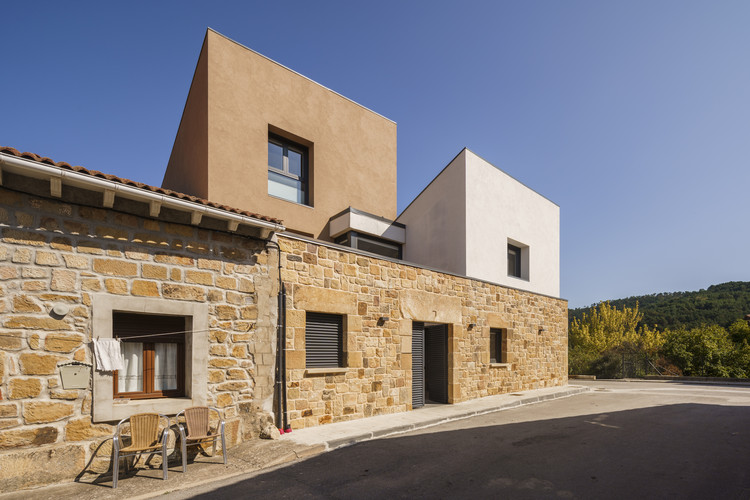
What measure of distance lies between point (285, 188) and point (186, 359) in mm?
7065

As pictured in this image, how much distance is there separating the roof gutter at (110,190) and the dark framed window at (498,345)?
9.77m

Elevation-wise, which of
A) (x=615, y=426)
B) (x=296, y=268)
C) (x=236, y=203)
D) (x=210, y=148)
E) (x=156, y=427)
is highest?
(x=210, y=148)

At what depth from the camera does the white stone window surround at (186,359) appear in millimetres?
5535

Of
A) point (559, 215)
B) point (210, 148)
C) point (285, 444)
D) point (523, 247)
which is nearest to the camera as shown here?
point (285, 444)

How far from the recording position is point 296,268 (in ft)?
26.7

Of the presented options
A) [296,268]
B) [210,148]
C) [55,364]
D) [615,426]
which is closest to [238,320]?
[296,268]

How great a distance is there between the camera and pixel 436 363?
40.0 feet

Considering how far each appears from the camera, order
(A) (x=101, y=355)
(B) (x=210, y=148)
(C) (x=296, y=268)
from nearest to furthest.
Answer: (A) (x=101, y=355)
(C) (x=296, y=268)
(B) (x=210, y=148)

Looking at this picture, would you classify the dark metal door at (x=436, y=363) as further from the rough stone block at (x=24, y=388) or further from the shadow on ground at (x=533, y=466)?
the rough stone block at (x=24, y=388)

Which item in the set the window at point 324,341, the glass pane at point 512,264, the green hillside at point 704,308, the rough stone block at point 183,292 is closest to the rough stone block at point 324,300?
the window at point 324,341

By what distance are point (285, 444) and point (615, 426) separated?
6.39m

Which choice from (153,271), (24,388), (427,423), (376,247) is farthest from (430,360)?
(24,388)

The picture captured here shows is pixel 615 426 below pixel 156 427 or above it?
below

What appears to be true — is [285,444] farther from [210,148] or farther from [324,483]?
[210,148]
